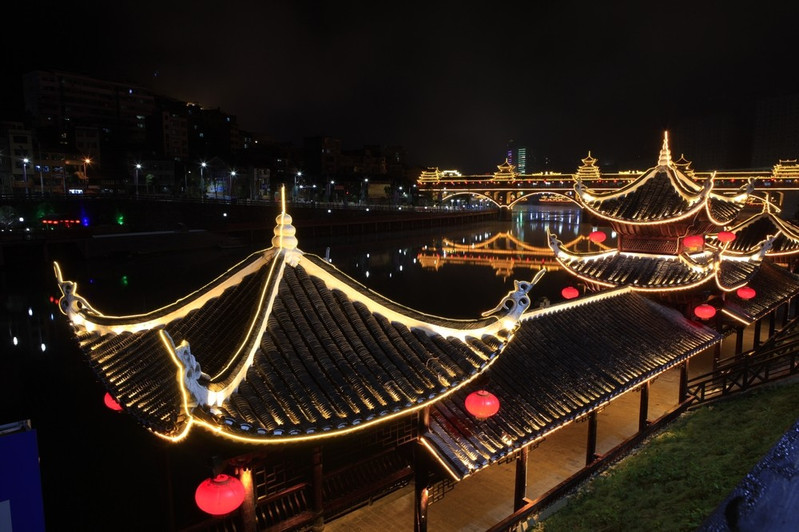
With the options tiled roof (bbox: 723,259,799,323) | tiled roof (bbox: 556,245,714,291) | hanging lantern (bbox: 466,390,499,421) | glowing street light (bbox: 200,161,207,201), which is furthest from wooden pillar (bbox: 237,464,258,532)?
glowing street light (bbox: 200,161,207,201)

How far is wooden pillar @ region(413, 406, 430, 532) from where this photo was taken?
21.5ft

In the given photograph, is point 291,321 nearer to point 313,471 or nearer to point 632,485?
point 313,471

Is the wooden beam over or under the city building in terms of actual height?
under

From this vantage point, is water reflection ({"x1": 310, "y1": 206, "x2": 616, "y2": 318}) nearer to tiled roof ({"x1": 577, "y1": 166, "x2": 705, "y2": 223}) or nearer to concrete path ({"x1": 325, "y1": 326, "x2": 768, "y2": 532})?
tiled roof ({"x1": 577, "y1": 166, "x2": 705, "y2": 223})

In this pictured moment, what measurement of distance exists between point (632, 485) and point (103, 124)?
83.6m

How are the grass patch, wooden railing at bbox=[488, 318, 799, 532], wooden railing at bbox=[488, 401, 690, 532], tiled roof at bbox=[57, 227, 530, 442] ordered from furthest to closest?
wooden railing at bbox=[488, 318, 799, 532], wooden railing at bbox=[488, 401, 690, 532], the grass patch, tiled roof at bbox=[57, 227, 530, 442]

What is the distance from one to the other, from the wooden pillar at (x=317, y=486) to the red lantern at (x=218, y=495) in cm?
129

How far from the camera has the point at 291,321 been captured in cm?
595

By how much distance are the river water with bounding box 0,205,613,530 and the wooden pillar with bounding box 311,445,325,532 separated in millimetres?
1364

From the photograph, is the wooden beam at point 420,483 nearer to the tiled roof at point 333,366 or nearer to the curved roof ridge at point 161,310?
the tiled roof at point 333,366

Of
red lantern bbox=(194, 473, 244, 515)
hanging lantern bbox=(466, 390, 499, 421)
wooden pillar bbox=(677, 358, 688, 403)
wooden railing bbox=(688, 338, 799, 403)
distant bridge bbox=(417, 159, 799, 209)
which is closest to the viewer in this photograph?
red lantern bbox=(194, 473, 244, 515)

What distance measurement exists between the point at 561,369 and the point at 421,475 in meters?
3.34

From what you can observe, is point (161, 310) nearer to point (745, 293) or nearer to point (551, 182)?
point (745, 293)

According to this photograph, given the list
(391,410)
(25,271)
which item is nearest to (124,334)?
(391,410)
